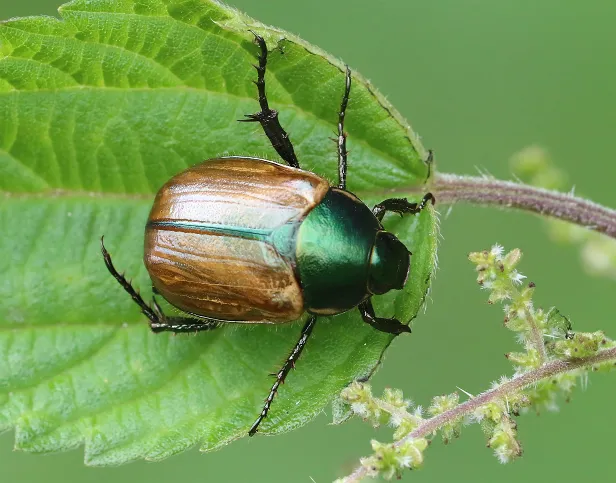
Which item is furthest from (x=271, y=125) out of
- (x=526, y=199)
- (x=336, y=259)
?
(x=526, y=199)

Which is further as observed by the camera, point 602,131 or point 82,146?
point 602,131

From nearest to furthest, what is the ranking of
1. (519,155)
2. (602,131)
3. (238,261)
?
(238,261)
(519,155)
(602,131)

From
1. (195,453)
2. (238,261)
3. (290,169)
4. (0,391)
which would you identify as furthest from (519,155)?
(195,453)

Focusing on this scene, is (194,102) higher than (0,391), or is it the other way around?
(194,102)

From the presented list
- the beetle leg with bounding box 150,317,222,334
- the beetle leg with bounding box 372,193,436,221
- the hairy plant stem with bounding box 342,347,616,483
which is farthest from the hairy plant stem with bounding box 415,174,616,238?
the beetle leg with bounding box 150,317,222,334

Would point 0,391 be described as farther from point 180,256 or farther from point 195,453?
point 195,453

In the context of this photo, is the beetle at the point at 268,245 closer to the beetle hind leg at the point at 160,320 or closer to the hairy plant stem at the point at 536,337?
the beetle hind leg at the point at 160,320

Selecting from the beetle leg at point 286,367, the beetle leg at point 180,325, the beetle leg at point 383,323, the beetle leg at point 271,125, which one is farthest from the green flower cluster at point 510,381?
the beetle leg at point 271,125
